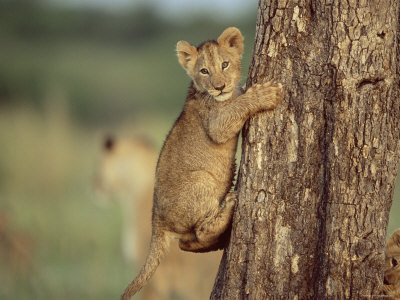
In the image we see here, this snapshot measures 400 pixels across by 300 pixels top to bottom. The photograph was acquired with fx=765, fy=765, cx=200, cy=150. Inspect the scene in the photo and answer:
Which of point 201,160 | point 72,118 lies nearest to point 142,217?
point 201,160

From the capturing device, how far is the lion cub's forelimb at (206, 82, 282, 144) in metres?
4.90

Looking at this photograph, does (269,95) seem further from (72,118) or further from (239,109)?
(72,118)

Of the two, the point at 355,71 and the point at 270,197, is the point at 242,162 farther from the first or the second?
the point at 355,71

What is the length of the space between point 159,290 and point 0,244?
2199 millimetres

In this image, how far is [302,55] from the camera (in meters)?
4.83

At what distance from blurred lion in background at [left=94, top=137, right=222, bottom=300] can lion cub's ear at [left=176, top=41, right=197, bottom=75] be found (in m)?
3.23

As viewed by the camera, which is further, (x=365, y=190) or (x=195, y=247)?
(x=195, y=247)

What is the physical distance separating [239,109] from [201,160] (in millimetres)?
550

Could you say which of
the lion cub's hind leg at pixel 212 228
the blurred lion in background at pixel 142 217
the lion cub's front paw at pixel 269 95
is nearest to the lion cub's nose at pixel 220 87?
the lion cub's front paw at pixel 269 95

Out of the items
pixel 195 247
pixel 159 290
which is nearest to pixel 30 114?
pixel 159 290

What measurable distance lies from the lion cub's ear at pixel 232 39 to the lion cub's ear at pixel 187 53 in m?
0.23

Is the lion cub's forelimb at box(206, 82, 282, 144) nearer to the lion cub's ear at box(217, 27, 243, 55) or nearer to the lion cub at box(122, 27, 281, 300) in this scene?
the lion cub at box(122, 27, 281, 300)

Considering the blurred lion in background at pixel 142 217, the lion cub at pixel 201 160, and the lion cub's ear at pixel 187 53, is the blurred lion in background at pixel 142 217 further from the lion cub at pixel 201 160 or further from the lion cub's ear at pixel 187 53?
the lion cub's ear at pixel 187 53

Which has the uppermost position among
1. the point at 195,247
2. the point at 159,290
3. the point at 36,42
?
the point at 36,42
